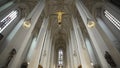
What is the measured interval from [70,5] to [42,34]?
199 inches

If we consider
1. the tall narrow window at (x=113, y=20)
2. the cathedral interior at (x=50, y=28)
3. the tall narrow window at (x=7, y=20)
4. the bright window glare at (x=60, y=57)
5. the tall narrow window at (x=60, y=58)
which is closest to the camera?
the cathedral interior at (x=50, y=28)

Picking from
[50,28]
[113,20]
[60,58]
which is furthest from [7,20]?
[60,58]

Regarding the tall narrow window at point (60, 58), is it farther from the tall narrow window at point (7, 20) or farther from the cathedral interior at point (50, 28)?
the tall narrow window at point (7, 20)

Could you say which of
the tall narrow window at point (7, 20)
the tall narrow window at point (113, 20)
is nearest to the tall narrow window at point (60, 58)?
the tall narrow window at point (7, 20)

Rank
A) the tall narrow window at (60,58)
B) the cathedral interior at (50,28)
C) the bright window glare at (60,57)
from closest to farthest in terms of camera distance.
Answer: the cathedral interior at (50,28) → the tall narrow window at (60,58) → the bright window glare at (60,57)

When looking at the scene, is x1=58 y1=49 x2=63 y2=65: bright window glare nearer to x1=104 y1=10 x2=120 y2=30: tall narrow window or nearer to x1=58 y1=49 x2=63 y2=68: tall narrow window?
x1=58 y1=49 x2=63 y2=68: tall narrow window

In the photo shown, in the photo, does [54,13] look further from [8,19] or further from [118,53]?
[118,53]

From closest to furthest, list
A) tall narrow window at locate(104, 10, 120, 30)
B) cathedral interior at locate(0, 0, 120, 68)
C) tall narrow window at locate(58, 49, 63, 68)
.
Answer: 1. cathedral interior at locate(0, 0, 120, 68)
2. tall narrow window at locate(104, 10, 120, 30)
3. tall narrow window at locate(58, 49, 63, 68)

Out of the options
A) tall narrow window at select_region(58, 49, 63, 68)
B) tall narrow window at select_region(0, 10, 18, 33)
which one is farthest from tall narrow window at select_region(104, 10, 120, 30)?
tall narrow window at select_region(0, 10, 18, 33)

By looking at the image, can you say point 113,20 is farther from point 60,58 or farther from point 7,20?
point 60,58

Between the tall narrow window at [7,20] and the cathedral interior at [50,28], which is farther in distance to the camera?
the tall narrow window at [7,20]

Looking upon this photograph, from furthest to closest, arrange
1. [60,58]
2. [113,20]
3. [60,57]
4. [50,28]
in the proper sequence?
1. [60,57]
2. [60,58]
3. [50,28]
4. [113,20]

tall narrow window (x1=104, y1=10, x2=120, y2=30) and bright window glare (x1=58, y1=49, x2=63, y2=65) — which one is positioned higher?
bright window glare (x1=58, y1=49, x2=63, y2=65)

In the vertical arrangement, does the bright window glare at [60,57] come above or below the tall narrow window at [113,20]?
above
